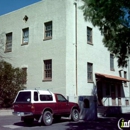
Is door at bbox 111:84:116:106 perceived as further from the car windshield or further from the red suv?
the car windshield

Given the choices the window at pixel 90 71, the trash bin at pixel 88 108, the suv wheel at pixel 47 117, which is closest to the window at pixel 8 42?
the window at pixel 90 71

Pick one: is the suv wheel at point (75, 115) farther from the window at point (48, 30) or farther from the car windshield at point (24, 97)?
the window at point (48, 30)

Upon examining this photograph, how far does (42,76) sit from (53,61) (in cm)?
178

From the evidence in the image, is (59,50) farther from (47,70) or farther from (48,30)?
(48,30)

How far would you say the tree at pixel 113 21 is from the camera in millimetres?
10092

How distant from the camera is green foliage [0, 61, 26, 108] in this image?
69.4 ft

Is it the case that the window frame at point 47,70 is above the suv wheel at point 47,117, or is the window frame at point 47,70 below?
above

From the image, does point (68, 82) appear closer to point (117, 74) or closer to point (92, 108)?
point (92, 108)

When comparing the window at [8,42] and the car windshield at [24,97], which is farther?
the window at [8,42]

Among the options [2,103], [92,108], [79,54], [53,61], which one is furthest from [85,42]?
[2,103]

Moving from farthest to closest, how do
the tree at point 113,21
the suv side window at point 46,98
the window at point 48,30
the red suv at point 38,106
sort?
1. the window at point 48,30
2. the suv side window at point 46,98
3. the red suv at point 38,106
4. the tree at point 113,21

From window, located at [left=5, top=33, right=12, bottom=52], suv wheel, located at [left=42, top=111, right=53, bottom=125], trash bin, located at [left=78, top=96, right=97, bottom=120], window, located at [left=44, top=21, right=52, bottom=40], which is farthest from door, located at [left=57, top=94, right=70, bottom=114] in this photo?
window, located at [left=5, top=33, right=12, bottom=52]

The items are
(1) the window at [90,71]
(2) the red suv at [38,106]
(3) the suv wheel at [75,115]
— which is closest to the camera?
(2) the red suv at [38,106]

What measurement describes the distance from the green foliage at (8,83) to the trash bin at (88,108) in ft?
21.3
